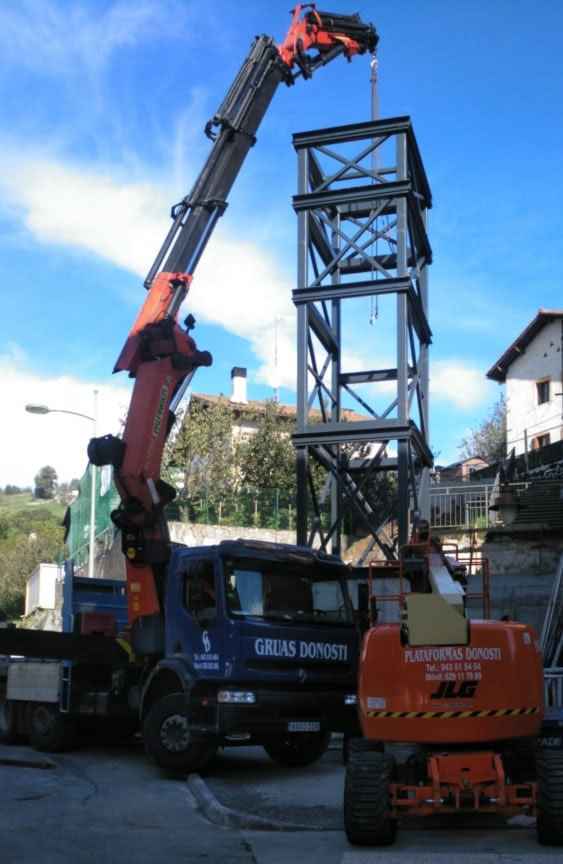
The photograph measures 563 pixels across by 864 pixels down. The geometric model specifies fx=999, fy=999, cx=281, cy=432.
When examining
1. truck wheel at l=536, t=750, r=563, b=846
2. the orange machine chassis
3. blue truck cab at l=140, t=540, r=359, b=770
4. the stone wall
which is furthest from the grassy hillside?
truck wheel at l=536, t=750, r=563, b=846

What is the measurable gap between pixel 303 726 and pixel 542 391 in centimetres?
3523

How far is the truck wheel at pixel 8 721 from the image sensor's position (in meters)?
14.4

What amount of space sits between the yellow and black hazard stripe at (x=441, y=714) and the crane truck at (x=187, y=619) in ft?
10.5

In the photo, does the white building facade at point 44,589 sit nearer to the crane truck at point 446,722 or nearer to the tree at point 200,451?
the tree at point 200,451

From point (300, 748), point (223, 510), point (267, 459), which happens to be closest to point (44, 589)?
point (267, 459)

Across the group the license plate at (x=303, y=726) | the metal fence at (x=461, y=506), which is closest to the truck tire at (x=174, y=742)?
the license plate at (x=303, y=726)

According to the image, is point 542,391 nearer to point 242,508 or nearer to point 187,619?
point 242,508

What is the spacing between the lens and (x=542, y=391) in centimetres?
4403

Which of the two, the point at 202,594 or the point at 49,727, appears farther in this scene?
the point at 49,727

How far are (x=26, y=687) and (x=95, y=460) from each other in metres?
3.59

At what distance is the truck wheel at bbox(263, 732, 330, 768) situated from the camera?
12.2 m

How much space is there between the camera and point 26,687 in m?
14.0

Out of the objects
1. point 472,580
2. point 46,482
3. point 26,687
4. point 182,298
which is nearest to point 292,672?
point 26,687

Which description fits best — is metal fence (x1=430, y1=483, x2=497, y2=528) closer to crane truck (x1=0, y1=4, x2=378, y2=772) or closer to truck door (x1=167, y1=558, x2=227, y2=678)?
crane truck (x1=0, y1=4, x2=378, y2=772)
